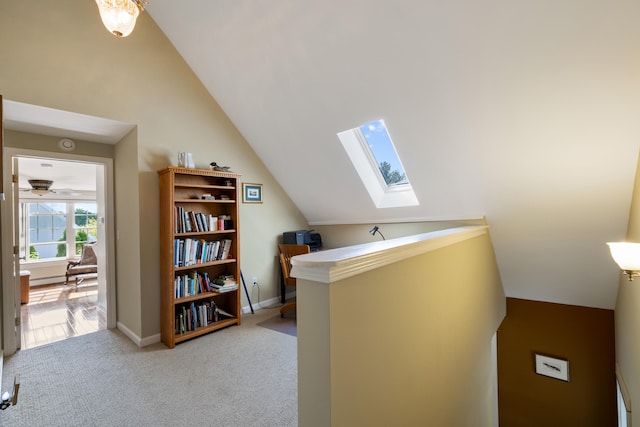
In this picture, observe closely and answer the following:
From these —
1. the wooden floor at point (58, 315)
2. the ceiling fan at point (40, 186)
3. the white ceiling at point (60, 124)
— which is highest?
the white ceiling at point (60, 124)

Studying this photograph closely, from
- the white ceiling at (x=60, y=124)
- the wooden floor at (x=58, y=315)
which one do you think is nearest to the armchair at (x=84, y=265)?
the wooden floor at (x=58, y=315)

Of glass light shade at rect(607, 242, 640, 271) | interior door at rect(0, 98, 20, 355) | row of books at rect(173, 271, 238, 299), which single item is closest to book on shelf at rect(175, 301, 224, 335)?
row of books at rect(173, 271, 238, 299)

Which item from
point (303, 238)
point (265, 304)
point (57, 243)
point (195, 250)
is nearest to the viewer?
point (195, 250)

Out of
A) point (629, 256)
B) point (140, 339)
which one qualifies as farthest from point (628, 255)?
point (140, 339)

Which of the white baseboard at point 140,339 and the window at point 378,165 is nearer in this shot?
the white baseboard at point 140,339

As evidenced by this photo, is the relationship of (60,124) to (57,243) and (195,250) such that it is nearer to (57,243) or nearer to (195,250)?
(195,250)

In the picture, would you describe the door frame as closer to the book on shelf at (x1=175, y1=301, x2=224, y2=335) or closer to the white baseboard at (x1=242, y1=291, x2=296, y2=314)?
the book on shelf at (x1=175, y1=301, x2=224, y2=335)

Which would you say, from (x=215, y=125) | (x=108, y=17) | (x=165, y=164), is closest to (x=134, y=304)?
(x=165, y=164)

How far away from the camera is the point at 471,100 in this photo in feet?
7.28

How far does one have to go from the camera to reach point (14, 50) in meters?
2.25

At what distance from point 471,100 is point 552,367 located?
137 inches

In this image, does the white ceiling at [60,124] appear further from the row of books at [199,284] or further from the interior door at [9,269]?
the row of books at [199,284]

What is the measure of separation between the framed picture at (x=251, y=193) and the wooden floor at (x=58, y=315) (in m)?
2.23

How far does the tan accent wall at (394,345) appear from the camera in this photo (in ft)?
3.45
